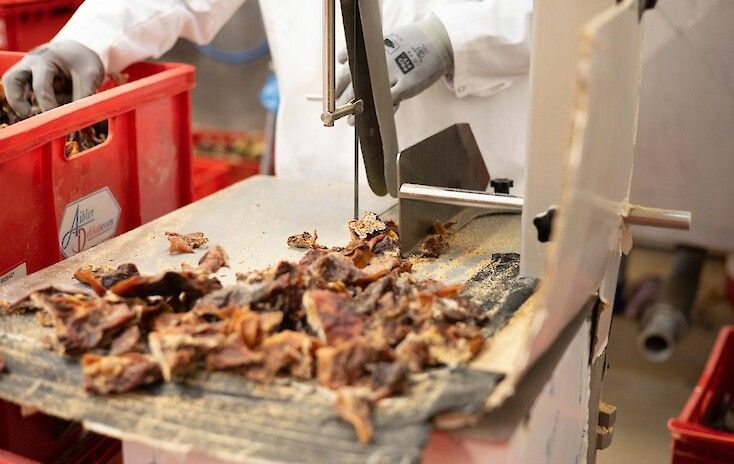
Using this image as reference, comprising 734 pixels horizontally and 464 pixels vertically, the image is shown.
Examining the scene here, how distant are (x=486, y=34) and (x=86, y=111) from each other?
736 millimetres

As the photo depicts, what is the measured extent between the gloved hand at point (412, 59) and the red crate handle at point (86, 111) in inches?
12.5

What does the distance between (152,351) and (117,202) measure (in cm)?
64

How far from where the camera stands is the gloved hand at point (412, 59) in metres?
1.46

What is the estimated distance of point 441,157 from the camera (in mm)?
1299

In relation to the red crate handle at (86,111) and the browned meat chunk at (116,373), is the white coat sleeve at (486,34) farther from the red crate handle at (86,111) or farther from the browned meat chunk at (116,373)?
the browned meat chunk at (116,373)

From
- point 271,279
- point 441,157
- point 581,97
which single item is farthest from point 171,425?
point 441,157

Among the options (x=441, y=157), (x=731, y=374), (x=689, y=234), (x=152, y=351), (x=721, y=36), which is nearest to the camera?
(x=152, y=351)

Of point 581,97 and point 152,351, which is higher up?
point 581,97

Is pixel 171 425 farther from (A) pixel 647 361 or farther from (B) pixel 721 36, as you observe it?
(A) pixel 647 361

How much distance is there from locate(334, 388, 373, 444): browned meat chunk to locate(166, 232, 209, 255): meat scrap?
1.68 ft

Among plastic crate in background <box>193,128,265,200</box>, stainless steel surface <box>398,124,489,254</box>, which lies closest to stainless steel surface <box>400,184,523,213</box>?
stainless steel surface <box>398,124,489,254</box>

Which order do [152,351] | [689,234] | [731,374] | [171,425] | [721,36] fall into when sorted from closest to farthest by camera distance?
[171,425] < [152,351] < [731,374] < [721,36] < [689,234]

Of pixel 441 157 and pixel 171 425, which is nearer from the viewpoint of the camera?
pixel 171 425

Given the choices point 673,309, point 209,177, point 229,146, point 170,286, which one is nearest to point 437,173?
point 170,286
